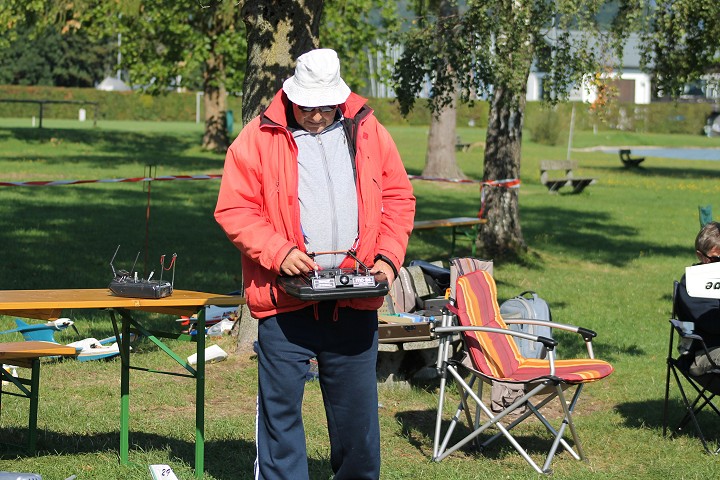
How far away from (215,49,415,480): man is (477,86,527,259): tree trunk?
9.46 metres

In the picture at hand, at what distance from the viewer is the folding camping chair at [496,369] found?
5.94m

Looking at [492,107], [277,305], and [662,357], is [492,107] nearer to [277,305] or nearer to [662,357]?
[662,357]

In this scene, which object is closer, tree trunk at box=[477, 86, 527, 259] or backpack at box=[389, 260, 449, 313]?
backpack at box=[389, 260, 449, 313]

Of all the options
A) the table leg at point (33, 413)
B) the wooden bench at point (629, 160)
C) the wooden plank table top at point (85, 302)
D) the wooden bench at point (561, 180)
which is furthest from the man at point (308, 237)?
the wooden bench at point (629, 160)

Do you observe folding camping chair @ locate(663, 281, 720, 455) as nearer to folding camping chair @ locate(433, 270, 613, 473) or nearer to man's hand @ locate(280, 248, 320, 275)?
folding camping chair @ locate(433, 270, 613, 473)

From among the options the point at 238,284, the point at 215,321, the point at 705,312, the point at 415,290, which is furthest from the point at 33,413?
the point at 238,284

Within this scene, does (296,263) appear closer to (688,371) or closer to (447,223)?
(688,371)

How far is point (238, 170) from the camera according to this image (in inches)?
177

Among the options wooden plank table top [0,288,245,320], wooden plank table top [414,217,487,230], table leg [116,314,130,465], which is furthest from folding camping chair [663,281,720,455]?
wooden plank table top [414,217,487,230]

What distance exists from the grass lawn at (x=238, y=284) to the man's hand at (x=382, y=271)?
1.57 metres

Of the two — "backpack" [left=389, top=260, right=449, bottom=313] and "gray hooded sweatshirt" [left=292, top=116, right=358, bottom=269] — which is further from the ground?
"gray hooded sweatshirt" [left=292, top=116, right=358, bottom=269]

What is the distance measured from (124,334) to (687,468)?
303 cm

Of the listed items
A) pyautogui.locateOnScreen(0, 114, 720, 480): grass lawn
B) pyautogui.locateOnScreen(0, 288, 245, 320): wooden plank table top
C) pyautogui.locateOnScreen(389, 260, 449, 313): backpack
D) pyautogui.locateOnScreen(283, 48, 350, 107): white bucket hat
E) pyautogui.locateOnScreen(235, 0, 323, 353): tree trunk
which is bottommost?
pyautogui.locateOnScreen(0, 114, 720, 480): grass lawn

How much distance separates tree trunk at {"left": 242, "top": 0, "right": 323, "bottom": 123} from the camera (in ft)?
28.1
